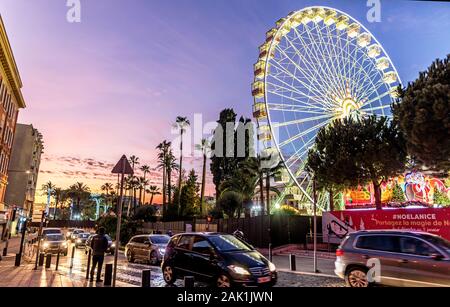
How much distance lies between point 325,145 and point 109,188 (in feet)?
348

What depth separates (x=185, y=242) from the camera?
1027 cm

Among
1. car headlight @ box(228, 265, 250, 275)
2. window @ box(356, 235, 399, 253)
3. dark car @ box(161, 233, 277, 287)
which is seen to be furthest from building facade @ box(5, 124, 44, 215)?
window @ box(356, 235, 399, 253)

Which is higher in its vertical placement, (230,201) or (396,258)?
(230,201)

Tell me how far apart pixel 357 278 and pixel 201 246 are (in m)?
4.20

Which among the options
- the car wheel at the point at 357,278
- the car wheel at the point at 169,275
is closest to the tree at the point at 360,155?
the car wheel at the point at 357,278

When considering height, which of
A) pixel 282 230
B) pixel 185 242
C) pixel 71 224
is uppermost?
pixel 71 224

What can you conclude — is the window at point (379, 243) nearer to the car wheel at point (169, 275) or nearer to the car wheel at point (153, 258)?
the car wheel at point (169, 275)

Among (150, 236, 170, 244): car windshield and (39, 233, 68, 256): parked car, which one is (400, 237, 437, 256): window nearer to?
(150, 236, 170, 244): car windshield

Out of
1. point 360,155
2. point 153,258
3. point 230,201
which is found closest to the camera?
point 153,258

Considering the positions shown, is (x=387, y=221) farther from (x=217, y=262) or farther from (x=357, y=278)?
(x=217, y=262)

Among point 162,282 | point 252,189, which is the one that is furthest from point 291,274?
point 252,189

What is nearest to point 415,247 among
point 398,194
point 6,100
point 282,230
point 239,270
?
point 239,270
